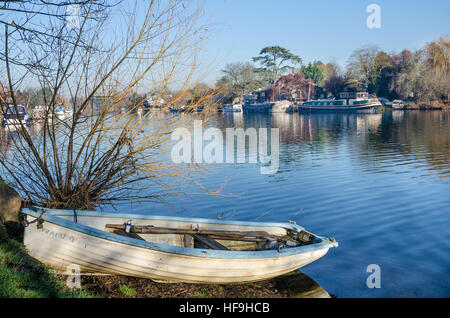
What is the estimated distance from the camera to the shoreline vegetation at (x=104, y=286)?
15.4 ft

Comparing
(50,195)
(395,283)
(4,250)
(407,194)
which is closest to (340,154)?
(407,194)

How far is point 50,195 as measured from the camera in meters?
7.44

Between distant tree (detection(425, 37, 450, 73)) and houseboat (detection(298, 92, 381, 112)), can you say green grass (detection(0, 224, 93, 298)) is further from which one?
distant tree (detection(425, 37, 450, 73))

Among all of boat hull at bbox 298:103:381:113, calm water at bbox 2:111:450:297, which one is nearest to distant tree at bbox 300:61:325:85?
boat hull at bbox 298:103:381:113

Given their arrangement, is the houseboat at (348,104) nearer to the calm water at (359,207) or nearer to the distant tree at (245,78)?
the distant tree at (245,78)

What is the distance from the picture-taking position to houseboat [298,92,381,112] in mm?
65875

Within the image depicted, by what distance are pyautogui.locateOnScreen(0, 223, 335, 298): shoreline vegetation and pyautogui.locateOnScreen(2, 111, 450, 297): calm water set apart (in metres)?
0.77

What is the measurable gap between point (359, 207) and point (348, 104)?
6204cm

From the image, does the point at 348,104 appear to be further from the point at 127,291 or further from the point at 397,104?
the point at 127,291

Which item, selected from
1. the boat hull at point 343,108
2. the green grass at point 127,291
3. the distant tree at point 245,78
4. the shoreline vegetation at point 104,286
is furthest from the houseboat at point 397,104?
the green grass at point 127,291

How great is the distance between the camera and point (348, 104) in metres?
69.4

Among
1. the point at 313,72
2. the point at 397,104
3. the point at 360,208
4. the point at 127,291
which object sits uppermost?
the point at 313,72

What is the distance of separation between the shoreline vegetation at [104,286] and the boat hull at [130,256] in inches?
5.7

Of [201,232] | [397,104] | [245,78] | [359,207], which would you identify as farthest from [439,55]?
[201,232]
